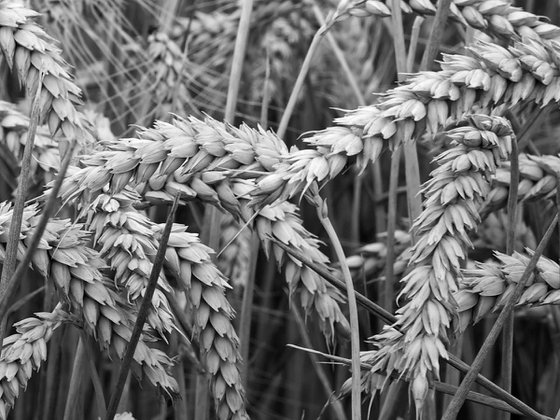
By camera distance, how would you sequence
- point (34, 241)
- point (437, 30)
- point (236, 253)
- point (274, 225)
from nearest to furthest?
1. point (34, 241)
2. point (274, 225)
3. point (437, 30)
4. point (236, 253)

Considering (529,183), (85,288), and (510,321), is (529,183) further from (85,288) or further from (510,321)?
(85,288)

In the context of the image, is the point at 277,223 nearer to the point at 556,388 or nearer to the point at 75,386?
the point at 75,386

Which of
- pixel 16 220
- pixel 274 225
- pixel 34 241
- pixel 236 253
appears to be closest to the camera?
pixel 34 241

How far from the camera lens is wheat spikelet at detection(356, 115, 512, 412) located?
2.56 feet

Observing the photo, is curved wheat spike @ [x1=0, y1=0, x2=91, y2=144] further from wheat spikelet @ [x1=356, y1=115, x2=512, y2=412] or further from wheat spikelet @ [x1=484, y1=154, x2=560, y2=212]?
wheat spikelet @ [x1=484, y1=154, x2=560, y2=212]

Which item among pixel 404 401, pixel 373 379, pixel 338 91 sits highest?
pixel 338 91

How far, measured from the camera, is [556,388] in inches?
63.7

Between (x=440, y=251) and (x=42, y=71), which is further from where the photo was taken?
(x=42, y=71)

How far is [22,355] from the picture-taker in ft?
2.92

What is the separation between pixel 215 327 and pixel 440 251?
0.83ft

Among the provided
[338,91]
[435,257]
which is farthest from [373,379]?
[338,91]

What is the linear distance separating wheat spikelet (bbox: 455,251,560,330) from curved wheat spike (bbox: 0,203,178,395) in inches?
13.9

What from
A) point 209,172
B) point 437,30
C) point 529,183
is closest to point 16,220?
point 209,172

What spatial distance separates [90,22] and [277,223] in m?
1.25
